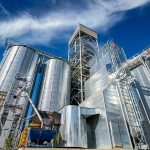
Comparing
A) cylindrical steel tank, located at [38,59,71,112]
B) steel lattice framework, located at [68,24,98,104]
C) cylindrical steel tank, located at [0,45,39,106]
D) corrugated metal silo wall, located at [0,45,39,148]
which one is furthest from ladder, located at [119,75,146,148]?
cylindrical steel tank, located at [0,45,39,106]

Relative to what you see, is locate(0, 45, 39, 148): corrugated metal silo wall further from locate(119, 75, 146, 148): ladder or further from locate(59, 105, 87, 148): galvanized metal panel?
locate(119, 75, 146, 148): ladder

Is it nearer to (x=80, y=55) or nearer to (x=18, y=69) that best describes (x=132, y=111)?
(x=18, y=69)

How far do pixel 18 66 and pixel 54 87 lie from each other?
8152 mm

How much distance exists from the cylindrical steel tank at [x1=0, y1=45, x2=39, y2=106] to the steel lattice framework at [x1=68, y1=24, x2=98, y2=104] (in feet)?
34.6

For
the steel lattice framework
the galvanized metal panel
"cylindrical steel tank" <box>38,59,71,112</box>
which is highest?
the steel lattice framework

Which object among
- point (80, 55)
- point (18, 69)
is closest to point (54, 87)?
point (18, 69)

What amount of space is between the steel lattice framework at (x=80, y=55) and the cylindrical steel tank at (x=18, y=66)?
415 inches

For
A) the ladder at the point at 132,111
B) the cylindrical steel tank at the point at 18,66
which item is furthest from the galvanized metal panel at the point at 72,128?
the cylindrical steel tank at the point at 18,66

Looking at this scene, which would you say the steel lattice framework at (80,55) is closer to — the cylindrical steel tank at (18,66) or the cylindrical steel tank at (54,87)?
the cylindrical steel tank at (54,87)

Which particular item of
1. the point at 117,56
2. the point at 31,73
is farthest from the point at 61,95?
the point at 117,56

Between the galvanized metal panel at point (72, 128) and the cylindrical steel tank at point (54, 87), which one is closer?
the galvanized metal panel at point (72, 128)

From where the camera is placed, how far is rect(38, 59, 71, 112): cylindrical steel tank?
28766 mm

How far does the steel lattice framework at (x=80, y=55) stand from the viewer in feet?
122

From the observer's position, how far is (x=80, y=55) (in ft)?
134
